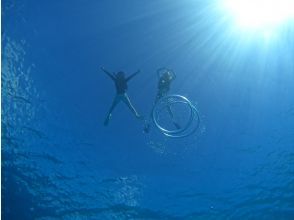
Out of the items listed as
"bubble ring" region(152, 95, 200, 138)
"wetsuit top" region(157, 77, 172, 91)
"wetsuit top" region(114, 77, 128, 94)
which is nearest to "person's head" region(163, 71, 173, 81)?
"wetsuit top" region(157, 77, 172, 91)

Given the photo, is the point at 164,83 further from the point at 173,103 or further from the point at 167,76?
the point at 173,103

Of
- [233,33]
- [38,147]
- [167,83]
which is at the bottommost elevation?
[167,83]

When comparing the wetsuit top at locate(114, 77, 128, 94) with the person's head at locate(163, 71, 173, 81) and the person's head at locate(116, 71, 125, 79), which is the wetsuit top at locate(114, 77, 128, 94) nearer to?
the person's head at locate(116, 71, 125, 79)

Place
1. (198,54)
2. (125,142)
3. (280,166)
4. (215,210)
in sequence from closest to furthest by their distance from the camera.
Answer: (198,54) → (125,142) → (280,166) → (215,210)

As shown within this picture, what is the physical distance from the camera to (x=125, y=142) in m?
18.2

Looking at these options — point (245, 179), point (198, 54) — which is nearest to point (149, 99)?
point (198, 54)

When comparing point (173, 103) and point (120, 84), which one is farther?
point (173, 103)

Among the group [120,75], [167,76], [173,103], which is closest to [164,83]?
[167,76]

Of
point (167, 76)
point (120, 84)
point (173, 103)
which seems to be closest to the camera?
point (167, 76)

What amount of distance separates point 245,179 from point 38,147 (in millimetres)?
12390

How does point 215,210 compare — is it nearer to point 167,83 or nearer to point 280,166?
point 280,166

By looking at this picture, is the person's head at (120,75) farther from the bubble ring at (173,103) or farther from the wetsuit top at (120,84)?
the bubble ring at (173,103)

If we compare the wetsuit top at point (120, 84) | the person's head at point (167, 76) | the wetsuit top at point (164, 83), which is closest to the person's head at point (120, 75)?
the wetsuit top at point (120, 84)

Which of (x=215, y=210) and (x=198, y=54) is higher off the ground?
(x=198, y=54)
